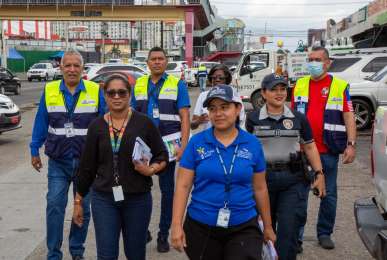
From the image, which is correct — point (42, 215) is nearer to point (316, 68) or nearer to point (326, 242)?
point (326, 242)

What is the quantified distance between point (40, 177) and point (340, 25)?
35.8 metres

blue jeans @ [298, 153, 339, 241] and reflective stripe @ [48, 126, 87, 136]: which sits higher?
reflective stripe @ [48, 126, 87, 136]

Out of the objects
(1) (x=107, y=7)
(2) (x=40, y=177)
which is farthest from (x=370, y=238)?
(1) (x=107, y=7)

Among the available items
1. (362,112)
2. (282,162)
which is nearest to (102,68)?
(362,112)

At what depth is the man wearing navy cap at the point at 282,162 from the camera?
438 cm

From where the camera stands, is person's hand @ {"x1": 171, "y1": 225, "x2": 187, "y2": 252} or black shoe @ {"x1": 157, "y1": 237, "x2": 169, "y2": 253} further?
black shoe @ {"x1": 157, "y1": 237, "x2": 169, "y2": 253}

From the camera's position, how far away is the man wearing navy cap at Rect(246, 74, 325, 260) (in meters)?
4.38

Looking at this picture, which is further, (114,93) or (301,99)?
(301,99)

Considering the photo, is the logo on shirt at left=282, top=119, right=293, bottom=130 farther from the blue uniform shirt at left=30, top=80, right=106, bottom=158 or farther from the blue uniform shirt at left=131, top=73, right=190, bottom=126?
the blue uniform shirt at left=30, top=80, right=106, bottom=158

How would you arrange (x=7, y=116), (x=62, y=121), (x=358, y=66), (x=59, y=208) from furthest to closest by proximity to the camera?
(x=358, y=66), (x=7, y=116), (x=62, y=121), (x=59, y=208)

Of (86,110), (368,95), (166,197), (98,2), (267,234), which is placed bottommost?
(166,197)

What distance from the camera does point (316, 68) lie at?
5371 millimetres

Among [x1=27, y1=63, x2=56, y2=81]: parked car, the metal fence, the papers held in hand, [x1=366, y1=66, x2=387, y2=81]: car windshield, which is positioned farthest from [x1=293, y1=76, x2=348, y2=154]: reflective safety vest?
[x1=27, y1=63, x2=56, y2=81]: parked car

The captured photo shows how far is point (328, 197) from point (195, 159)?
2491mm
